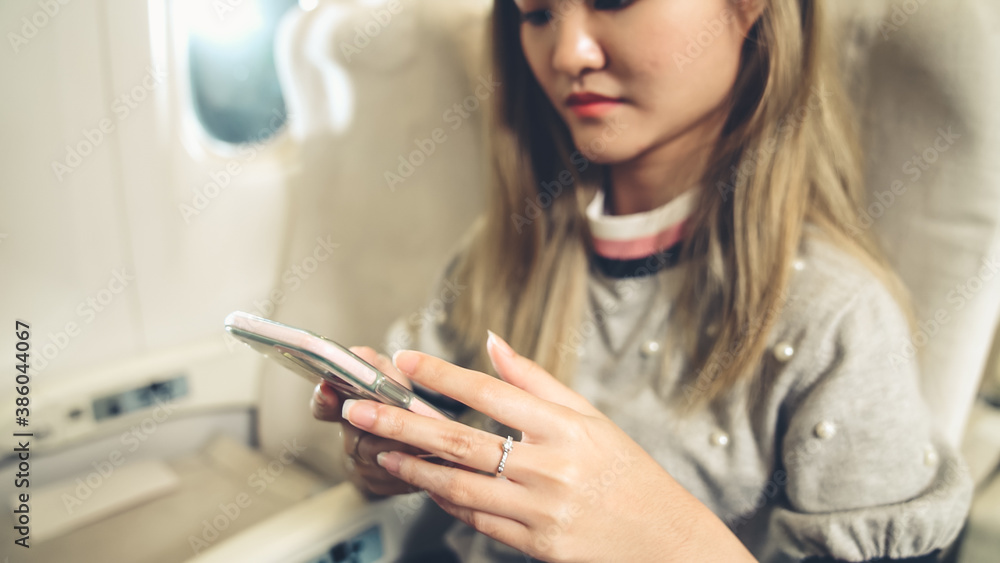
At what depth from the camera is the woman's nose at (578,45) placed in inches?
22.7

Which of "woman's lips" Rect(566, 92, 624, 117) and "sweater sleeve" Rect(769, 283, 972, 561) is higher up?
"woman's lips" Rect(566, 92, 624, 117)

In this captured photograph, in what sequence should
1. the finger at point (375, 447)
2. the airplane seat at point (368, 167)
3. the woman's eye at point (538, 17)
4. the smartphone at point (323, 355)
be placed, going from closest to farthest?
1. the smartphone at point (323, 355)
2. the finger at point (375, 447)
3. the woman's eye at point (538, 17)
4. the airplane seat at point (368, 167)

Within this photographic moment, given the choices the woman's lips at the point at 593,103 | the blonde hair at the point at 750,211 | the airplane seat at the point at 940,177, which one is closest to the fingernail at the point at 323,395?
the blonde hair at the point at 750,211

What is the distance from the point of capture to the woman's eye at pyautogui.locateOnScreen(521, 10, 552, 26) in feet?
2.03

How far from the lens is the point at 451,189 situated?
0.99 m

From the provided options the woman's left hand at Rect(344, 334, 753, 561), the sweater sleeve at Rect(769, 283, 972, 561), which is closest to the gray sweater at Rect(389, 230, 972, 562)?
the sweater sleeve at Rect(769, 283, 972, 561)

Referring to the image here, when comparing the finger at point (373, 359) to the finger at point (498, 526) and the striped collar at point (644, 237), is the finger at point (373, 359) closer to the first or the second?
the finger at point (498, 526)

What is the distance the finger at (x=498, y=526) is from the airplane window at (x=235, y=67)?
0.92 metres

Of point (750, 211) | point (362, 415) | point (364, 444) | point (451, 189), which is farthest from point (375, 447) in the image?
point (451, 189)

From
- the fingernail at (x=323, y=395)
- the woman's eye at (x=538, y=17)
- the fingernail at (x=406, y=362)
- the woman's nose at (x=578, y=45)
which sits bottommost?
the fingernail at (x=323, y=395)

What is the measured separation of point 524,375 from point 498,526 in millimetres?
125

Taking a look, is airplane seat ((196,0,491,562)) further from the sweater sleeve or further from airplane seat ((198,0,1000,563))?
the sweater sleeve

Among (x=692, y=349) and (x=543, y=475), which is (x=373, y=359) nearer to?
(x=543, y=475)

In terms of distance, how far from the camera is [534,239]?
0.77m
